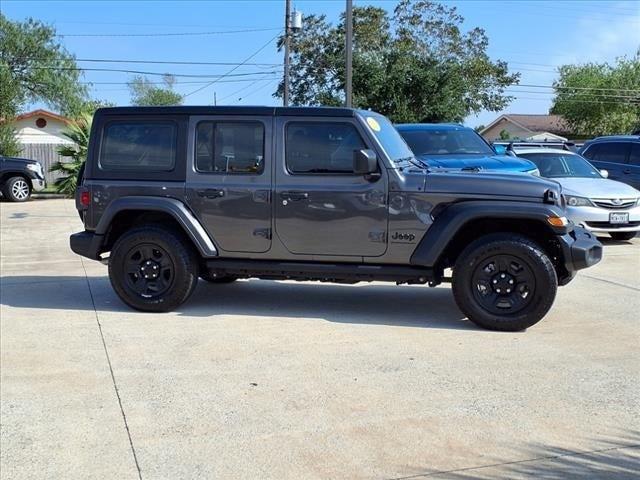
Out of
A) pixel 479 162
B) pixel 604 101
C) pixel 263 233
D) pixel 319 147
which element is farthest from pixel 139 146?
pixel 604 101

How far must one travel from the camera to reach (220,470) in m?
3.49

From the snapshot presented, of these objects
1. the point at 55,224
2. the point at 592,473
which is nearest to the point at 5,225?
the point at 55,224

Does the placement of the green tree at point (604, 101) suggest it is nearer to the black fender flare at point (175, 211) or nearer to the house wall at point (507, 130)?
the house wall at point (507, 130)

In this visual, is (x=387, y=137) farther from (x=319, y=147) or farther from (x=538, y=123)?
(x=538, y=123)

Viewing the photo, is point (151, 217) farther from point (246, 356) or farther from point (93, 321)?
point (246, 356)

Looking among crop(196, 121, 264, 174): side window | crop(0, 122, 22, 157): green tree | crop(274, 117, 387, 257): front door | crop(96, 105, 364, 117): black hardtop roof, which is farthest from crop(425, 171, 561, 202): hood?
crop(0, 122, 22, 157): green tree

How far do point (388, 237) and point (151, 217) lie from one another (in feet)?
7.86

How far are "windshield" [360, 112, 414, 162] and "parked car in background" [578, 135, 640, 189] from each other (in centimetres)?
856

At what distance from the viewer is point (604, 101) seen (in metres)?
59.8

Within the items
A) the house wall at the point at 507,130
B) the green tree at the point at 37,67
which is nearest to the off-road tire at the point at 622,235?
the green tree at the point at 37,67

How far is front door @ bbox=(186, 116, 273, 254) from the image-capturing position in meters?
6.38

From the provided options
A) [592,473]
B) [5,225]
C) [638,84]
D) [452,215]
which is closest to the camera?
[592,473]

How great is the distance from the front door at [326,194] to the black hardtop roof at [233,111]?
73 millimetres

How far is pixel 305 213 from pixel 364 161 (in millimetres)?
749
